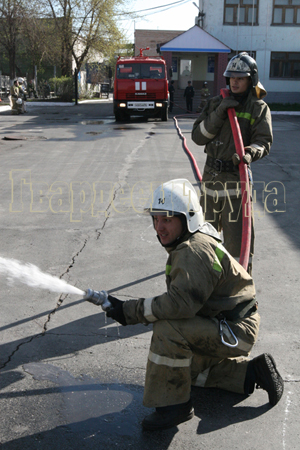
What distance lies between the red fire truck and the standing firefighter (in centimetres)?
1813

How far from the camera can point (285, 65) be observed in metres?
35.0

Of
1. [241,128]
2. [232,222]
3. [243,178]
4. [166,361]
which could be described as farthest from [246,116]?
[166,361]

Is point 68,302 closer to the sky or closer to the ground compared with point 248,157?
closer to the ground

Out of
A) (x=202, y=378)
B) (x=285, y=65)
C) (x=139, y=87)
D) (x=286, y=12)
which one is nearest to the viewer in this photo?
(x=202, y=378)

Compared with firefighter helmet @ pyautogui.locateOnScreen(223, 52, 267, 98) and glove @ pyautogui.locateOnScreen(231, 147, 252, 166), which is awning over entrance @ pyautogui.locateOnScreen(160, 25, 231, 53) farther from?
glove @ pyautogui.locateOnScreen(231, 147, 252, 166)

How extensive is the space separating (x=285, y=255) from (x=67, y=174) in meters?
5.81

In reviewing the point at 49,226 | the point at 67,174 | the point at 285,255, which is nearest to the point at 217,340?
the point at 285,255

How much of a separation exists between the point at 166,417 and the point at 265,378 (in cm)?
69

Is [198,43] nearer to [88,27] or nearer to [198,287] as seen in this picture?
[88,27]

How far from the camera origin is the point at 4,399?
3.12 meters

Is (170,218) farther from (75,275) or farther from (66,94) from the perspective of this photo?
(66,94)

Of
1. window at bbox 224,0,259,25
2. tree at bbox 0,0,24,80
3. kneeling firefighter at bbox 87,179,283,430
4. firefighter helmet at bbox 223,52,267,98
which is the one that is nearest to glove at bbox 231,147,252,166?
firefighter helmet at bbox 223,52,267,98

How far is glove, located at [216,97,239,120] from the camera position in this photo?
421cm

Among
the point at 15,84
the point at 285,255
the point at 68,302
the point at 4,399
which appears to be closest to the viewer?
the point at 4,399
